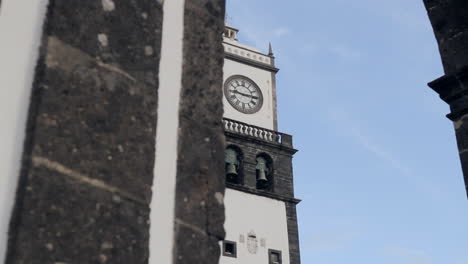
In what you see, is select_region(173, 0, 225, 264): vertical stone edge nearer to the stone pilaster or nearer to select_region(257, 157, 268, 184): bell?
the stone pilaster

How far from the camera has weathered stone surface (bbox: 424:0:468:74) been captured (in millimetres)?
4734

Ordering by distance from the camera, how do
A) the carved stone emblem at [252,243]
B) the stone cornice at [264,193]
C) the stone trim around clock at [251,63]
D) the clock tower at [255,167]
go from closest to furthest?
1. the carved stone emblem at [252,243]
2. the clock tower at [255,167]
3. the stone cornice at [264,193]
4. the stone trim around clock at [251,63]

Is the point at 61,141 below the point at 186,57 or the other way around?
below

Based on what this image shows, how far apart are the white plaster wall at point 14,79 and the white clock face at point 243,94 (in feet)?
67.3

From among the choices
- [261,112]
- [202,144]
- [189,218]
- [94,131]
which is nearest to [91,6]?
[94,131]

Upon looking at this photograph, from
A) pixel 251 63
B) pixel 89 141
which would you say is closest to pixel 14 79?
pixel 89 141

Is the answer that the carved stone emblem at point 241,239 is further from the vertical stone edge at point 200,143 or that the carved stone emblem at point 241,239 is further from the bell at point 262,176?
the vertical stone edge at point 200,143

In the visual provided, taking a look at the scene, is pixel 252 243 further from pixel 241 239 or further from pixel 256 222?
pixel 256 222

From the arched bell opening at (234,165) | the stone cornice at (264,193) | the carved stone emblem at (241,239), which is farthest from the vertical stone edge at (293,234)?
the arched bell opening at (234,165)

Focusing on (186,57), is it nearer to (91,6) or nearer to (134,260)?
(91,6)

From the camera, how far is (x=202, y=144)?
6.55 ft

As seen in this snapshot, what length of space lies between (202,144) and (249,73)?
70.2 feet

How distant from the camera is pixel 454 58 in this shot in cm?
476

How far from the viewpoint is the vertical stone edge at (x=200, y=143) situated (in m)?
1.85
